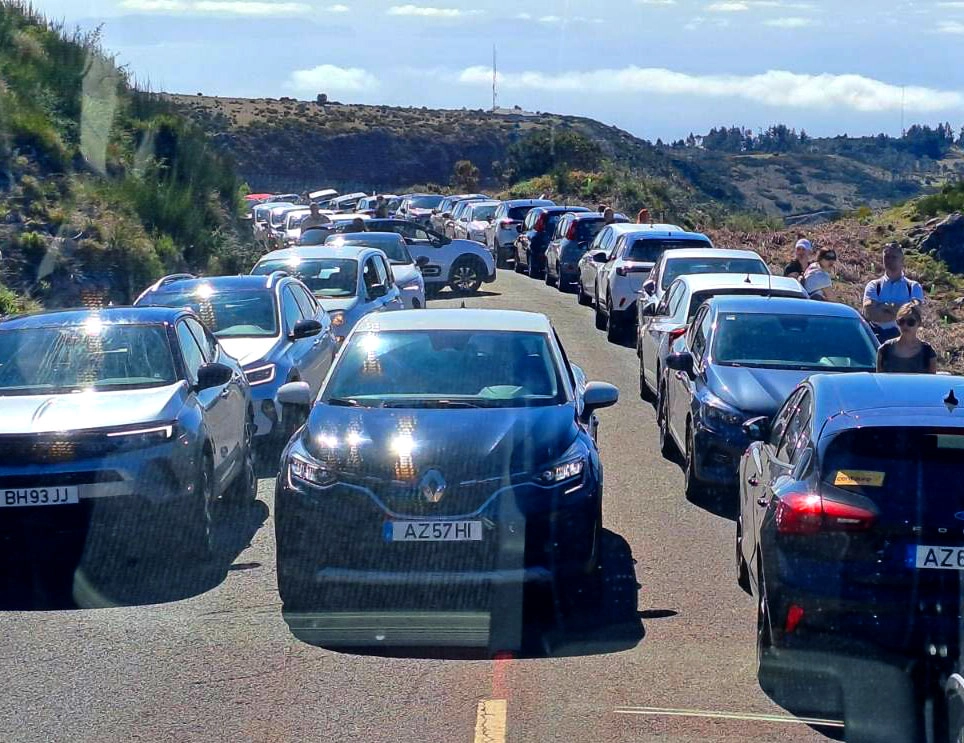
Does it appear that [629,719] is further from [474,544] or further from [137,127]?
[137,127]

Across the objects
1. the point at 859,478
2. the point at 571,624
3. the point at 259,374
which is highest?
the point at 859,478

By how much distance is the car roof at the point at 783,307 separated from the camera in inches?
467

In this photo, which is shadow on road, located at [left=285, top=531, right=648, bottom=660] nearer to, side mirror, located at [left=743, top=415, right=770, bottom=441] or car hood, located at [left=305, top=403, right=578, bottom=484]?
car hood, located at [left=305, top=403, right=578, bottom=484]

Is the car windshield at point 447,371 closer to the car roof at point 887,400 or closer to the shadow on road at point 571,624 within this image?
the shadow on road at point 571,624

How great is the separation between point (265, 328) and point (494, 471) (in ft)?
21.6

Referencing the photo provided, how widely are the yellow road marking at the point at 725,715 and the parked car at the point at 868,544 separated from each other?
0.18 m

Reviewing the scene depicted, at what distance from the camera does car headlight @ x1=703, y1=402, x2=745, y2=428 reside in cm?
1046

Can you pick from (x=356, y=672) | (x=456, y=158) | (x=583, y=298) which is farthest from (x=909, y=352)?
(x=456, y=158)

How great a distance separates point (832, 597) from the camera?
6090 mm

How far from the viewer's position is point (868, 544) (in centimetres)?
608

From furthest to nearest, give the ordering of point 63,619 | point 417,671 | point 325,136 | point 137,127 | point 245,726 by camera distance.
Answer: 1. point 325,136
2. point 137,127
3. point 63,619
4. point 417,671
5. point 245,726

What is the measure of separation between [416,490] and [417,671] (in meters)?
1.04

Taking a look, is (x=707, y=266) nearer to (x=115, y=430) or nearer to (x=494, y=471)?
(x=115, y=430)

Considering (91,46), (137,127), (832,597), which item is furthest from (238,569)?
(91,46)
